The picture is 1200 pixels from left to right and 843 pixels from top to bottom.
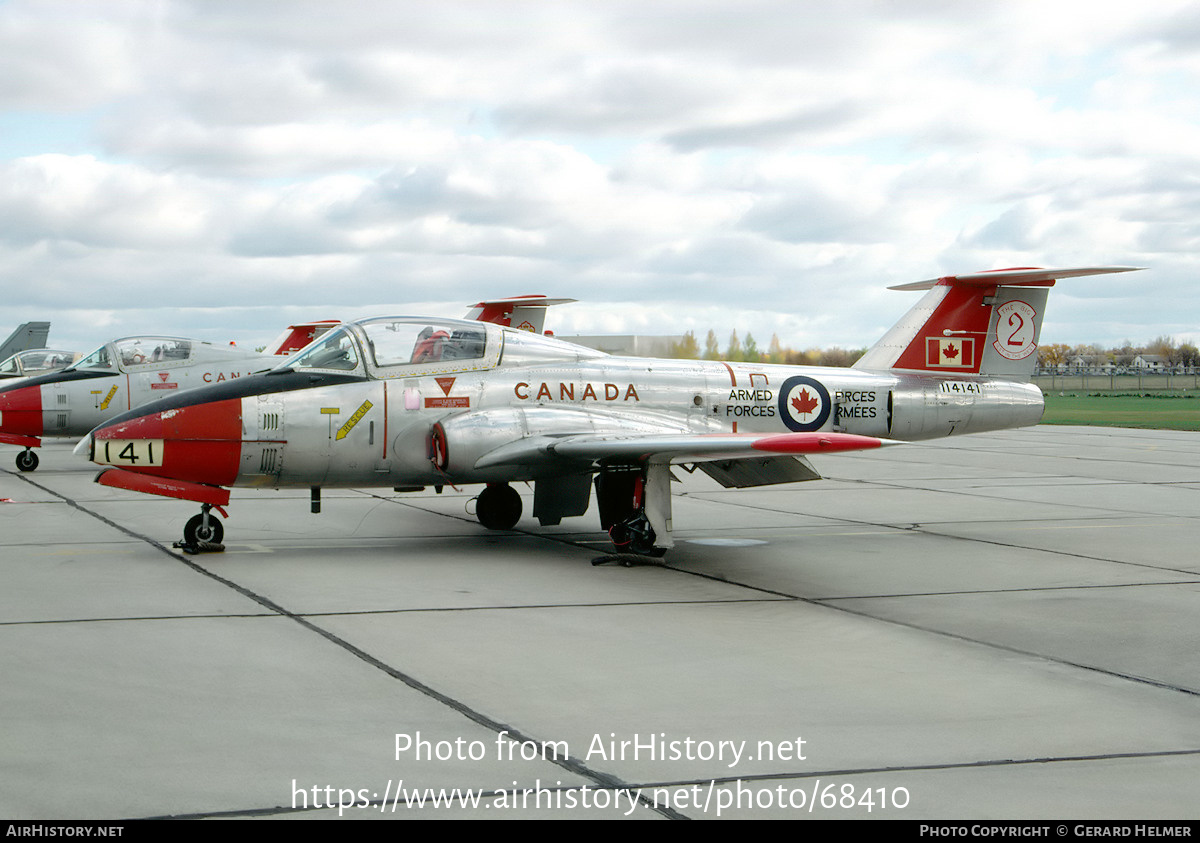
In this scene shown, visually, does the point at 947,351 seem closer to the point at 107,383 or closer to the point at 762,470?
the point at 762,470

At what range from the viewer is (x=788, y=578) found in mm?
9539

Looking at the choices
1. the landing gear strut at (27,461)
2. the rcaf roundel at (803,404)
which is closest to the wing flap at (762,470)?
the rcaf roundel at (803,404)

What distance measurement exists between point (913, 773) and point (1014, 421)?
9.39 metres

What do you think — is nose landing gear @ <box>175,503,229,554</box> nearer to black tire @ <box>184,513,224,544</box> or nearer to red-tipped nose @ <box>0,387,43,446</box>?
black tire @ <box>184,513,224,544</box>

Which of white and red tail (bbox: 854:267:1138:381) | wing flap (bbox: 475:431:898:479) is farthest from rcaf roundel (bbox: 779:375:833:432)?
wing flap (bbox: 475:431:898:479)

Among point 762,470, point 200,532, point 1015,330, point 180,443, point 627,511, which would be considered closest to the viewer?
point 180,443

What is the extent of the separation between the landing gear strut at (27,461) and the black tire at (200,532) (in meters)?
11.5

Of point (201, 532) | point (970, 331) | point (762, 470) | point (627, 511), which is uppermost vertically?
point (970, 331)

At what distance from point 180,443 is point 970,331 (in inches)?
344

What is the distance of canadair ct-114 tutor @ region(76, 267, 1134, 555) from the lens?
10.1m

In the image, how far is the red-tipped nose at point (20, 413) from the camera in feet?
62.8

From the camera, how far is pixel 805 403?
12352 millimetres

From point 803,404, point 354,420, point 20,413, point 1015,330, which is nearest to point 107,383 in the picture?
point 20,413

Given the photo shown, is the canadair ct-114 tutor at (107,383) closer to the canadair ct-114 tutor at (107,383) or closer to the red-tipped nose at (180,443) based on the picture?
the canadair ct-114 tutor at (107,383)
